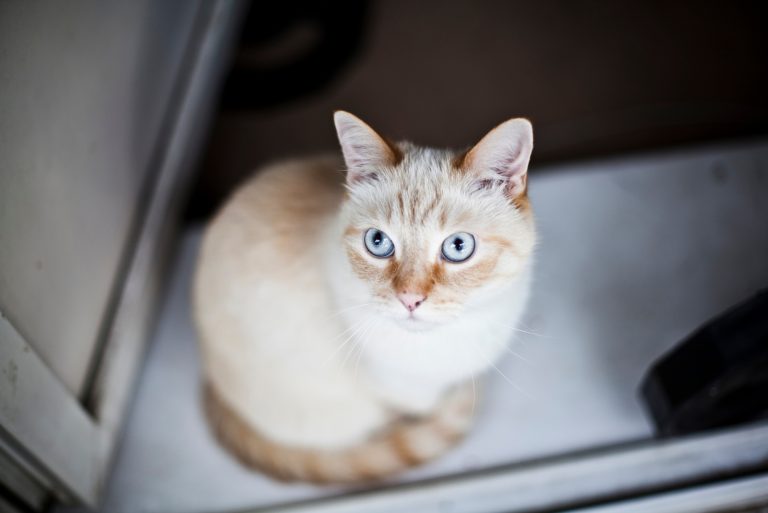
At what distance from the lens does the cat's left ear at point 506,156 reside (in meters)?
0.90

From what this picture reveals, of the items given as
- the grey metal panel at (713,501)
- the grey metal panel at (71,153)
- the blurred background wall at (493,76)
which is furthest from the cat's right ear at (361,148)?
the blurred background wall at (493,76)

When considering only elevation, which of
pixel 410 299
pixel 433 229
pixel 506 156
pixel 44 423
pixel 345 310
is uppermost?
pixel 506 156

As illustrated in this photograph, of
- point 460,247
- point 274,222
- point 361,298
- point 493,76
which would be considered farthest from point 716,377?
point 493,76

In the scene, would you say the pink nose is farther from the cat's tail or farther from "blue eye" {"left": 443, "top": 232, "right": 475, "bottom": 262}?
the cat's tail

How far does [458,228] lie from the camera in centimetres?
101

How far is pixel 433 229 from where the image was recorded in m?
1.01

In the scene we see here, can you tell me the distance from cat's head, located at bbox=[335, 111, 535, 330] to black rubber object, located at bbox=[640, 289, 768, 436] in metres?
0.43

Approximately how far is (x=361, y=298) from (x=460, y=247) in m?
0.20

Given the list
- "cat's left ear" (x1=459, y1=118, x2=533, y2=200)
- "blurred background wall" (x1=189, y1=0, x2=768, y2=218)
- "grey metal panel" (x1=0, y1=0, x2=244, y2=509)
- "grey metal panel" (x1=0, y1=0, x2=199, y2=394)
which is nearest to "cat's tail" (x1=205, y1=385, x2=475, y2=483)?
"grey metal panel" (x1=0, y1=0, x2=244, y2=509)

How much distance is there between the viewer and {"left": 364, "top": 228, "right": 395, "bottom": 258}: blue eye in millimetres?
1040

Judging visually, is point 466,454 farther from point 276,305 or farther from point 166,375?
point 166,375

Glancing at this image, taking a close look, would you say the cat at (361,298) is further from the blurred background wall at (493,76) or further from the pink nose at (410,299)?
the blurred background wall at (493,76)

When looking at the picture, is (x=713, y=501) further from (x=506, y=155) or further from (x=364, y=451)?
(x=506, y=155)

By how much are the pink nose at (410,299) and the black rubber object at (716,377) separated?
0.61 metres
